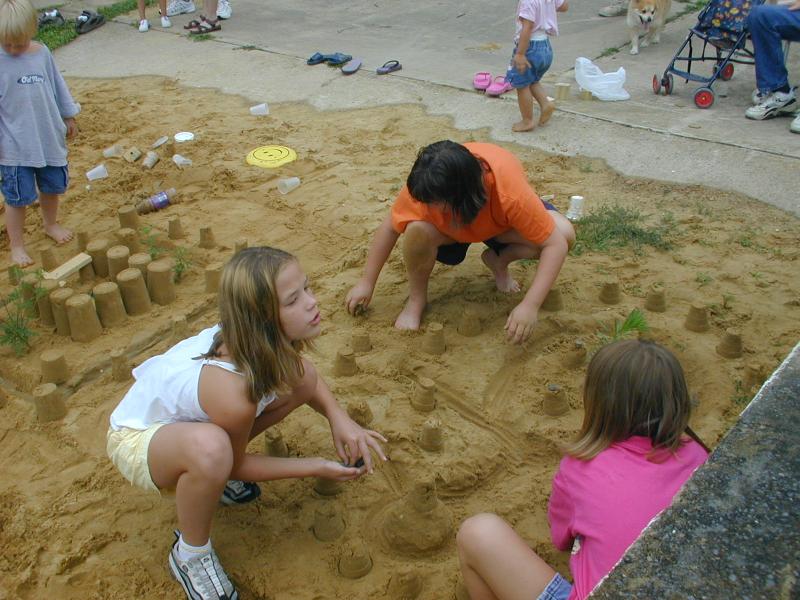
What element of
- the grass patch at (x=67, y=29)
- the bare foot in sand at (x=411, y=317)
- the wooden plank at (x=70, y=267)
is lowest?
the grass patch at (x=67, y=29)

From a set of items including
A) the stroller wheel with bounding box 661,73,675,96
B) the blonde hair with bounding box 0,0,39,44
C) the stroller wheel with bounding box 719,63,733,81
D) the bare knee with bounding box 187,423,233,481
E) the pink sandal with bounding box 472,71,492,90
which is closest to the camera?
the bare knee with bounding box 187,423,233,481

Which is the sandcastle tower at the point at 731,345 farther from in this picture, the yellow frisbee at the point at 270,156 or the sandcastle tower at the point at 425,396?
the yellow frisbee at the point at 270,156

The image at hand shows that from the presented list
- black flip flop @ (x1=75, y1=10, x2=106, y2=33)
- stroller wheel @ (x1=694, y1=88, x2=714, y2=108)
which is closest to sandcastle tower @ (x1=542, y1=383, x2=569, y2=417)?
stroller wheel @ (x1=694, y1=88, x2=714, y2=108)

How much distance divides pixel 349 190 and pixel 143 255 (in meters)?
1.46

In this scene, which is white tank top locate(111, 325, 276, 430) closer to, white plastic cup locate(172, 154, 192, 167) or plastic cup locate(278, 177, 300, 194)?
plastic cup locate(278, 177, 300, 194)

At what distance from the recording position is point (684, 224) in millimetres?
4430

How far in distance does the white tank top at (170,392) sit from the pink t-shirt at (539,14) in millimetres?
3795

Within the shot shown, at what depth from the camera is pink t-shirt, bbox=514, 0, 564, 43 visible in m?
5.43

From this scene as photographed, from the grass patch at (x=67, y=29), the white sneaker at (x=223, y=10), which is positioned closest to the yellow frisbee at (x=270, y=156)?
the grass patch at (x=67, y=29)

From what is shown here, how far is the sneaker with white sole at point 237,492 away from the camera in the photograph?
2795 mm

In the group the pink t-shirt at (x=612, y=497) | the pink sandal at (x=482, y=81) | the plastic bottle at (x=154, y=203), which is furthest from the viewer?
the pink sandal at (x=482, y=81)

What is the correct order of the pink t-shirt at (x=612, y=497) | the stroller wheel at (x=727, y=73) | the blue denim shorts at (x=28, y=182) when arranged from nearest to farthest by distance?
the pink t-shirt at (x=612, y=497) < the blue denim shorts at (x=28, y=182) < the stroller wheel at (x=727, y=73)

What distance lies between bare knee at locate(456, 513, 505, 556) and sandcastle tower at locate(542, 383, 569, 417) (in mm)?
1054

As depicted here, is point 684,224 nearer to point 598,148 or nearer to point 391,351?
point 598,148
